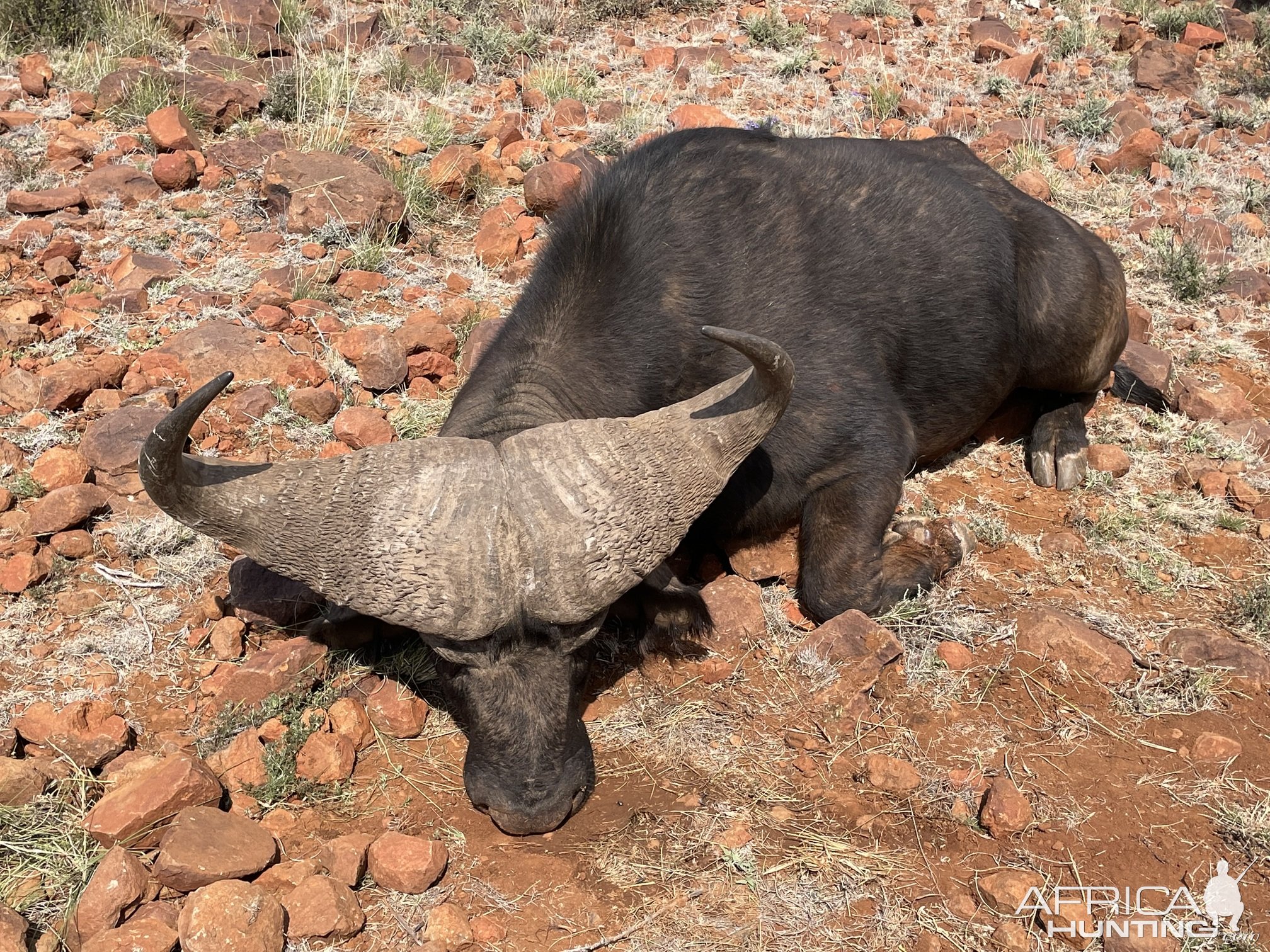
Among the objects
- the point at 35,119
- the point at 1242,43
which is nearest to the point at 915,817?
the point at 35,119

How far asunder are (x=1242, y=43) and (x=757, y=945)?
9.88 meters

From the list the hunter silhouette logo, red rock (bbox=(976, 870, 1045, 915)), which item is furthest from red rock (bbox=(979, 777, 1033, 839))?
the hunter silhouette logo

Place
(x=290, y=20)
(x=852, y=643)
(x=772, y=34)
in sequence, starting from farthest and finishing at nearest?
1. (x=772, y=34)
2. (x=290, y=20)
3. (x=852, y=643)

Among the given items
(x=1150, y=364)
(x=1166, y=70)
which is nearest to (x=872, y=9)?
(x=1166, y=70)

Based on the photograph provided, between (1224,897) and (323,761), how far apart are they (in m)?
2.74

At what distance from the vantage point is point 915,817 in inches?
131

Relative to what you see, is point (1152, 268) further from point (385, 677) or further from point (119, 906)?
point (119, 906)

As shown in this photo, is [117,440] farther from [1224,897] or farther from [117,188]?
[1224,897]

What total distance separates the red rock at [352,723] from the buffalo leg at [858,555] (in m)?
1.77

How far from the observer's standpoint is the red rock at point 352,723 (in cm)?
363

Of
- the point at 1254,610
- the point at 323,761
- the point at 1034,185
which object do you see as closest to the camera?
the point at 323,761

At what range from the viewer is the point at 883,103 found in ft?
26.4

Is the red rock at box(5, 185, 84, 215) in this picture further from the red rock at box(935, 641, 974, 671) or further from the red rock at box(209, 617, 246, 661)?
the red rock at box(935, 641, 974, 671)

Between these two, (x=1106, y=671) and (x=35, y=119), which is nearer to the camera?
(x=1106, y=671)
